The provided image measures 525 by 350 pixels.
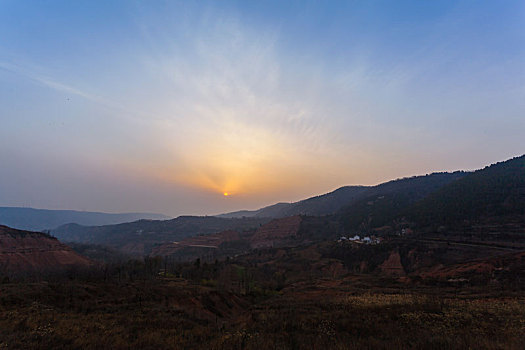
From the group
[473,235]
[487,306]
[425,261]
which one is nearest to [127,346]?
[487,306]

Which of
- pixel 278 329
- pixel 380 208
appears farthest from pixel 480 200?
pixel 278 329

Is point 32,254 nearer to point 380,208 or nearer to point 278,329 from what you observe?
Result: point 278,329

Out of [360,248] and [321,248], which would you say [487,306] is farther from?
[321,248]

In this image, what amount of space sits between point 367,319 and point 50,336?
1605 cm

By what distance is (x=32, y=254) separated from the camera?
8269cm

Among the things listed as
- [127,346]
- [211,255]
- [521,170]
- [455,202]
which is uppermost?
[521,170]

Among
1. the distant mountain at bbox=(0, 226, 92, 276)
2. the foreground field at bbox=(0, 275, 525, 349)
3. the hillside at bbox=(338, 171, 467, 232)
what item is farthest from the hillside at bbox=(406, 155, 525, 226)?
the distant mountain at bbox=(0, 226, 92, 276)

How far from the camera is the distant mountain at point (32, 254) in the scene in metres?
75.2

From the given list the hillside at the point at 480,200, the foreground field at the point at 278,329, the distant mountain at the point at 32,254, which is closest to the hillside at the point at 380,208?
the hillside at the point at 480,200

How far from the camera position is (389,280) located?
155ft

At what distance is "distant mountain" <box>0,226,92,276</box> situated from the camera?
247 ft

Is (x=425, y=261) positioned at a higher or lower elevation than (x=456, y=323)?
lower

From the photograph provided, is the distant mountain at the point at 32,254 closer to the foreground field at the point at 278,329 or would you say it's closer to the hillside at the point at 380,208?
the foreground field at the point at 278,329

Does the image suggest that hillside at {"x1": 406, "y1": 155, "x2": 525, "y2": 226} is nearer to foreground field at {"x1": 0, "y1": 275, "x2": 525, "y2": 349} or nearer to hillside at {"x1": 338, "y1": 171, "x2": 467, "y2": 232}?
hillside at {"x1": 338, "y1": 171, "x2": 467, "y2": 232}
